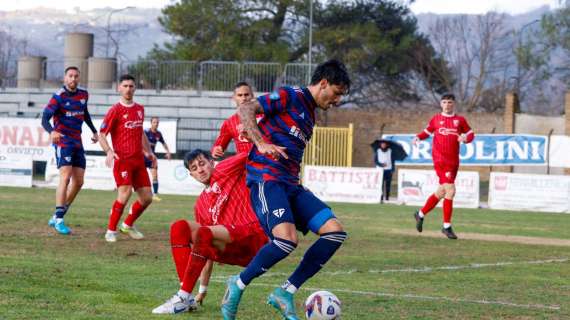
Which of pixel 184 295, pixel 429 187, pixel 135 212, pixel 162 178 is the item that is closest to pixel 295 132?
pixel 184 295

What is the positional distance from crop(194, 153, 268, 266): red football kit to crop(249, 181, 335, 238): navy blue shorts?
0.24 m

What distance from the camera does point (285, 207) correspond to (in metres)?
7.59

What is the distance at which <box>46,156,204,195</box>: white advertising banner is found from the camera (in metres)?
29.8

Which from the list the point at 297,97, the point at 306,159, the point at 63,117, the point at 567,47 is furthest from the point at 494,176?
the point at 567,47

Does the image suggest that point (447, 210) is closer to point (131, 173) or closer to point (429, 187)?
point (131, 173)

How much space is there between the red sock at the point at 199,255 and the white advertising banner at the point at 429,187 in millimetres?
20421

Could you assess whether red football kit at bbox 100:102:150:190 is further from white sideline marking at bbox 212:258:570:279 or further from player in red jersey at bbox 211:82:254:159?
white sideline marking at bbox 212:258:570:279

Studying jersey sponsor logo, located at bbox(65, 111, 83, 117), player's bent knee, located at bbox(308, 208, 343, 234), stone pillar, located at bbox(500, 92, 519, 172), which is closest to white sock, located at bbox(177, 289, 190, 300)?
player's bent knee, located at bbox(308, 208, 343, 234)

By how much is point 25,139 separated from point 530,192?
1512 centimetres

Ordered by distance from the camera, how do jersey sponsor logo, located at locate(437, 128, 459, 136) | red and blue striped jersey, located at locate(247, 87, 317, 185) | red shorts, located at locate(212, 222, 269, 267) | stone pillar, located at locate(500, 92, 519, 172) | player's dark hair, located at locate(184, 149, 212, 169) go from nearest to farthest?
red and blue striped jersey, located at locate(247, 87, 317, 185) → red shorts, located at locate(212, 222, 269, 267) → player's dark hair, located at locate(184, 149, 212, 169) → jersey sponsor logo, located at locate(437, 128, 459, 136) → stone pillar, located at locate(500, 92, 519, 172)

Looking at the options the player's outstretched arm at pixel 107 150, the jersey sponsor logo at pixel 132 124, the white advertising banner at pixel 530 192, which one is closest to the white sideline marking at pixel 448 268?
the player's outstretched arm at pixel 107 150

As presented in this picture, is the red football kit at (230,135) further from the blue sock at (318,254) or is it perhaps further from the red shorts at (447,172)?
the red shorts at (447,172)

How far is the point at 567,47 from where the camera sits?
49.6 m

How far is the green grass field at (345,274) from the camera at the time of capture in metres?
8.25
